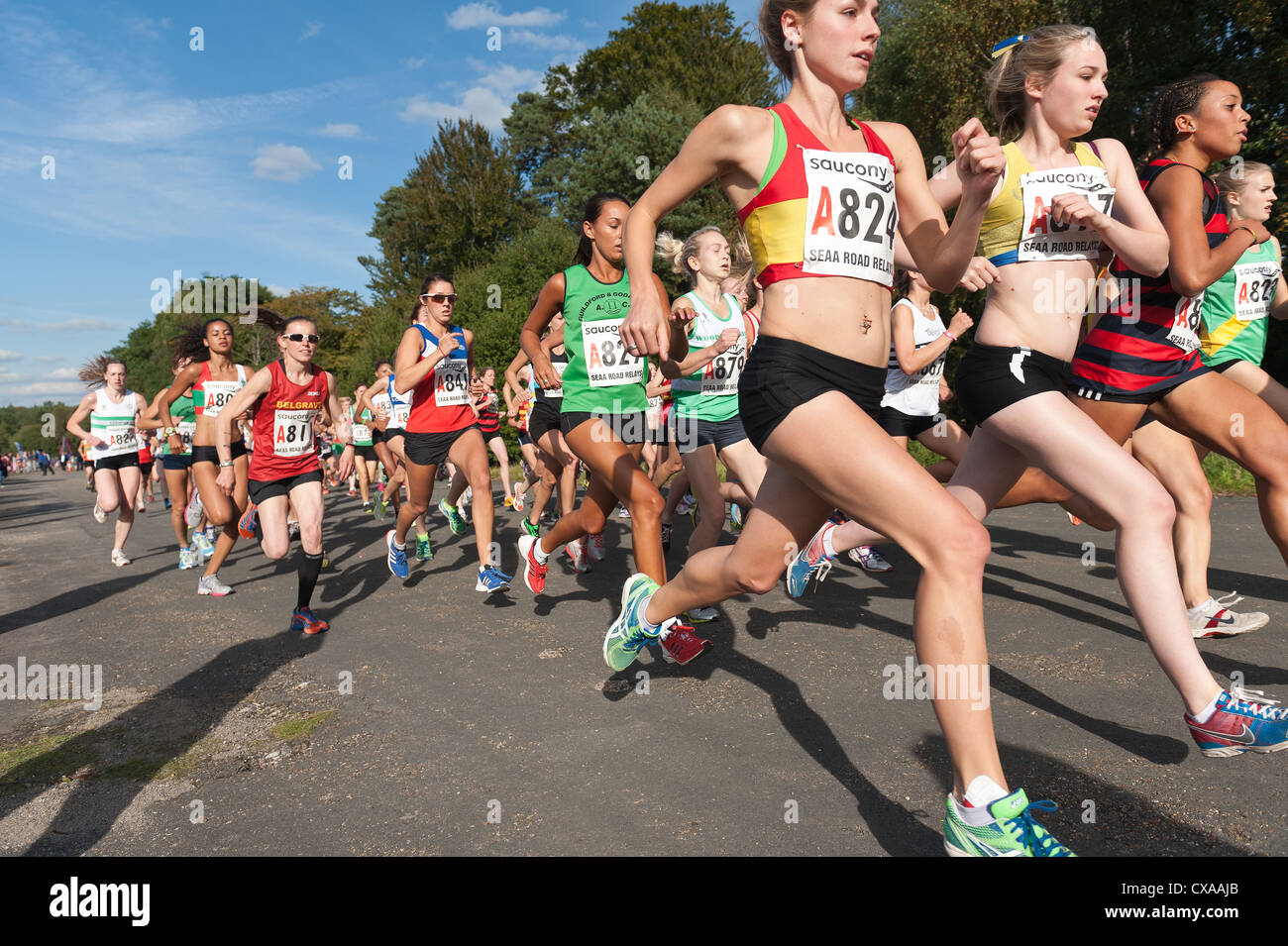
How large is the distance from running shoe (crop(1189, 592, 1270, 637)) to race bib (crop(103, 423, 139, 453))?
35.4ft

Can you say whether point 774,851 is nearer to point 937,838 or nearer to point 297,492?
point 937,838

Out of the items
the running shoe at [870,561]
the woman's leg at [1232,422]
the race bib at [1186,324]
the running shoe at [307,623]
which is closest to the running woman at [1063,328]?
the race bib at [1186,324]

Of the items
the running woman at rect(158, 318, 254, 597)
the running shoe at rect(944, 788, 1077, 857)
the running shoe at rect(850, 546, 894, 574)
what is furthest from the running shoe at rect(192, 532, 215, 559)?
the running shoe at rect(944, 788, 1077, 857)

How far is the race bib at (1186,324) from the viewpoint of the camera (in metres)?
3.63

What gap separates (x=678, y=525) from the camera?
405 inches

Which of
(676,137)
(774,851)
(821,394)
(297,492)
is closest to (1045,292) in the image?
(821,394)

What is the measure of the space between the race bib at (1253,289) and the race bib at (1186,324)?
1.19 meters

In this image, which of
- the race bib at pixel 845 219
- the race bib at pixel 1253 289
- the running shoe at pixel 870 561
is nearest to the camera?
the race bib at pixel 845 219

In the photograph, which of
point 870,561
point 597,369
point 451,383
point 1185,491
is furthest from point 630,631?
point 451,383

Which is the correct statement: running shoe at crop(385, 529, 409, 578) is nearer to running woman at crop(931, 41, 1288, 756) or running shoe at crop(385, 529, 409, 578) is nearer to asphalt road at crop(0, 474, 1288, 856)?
asphalt road at crop(0, 474, 1288, 856)

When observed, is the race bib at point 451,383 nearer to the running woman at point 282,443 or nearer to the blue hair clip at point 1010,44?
the running woman at point 282,443

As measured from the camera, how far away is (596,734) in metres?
3.59

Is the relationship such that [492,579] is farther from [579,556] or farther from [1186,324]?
[1186,324]

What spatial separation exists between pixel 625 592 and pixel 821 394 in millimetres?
1650
